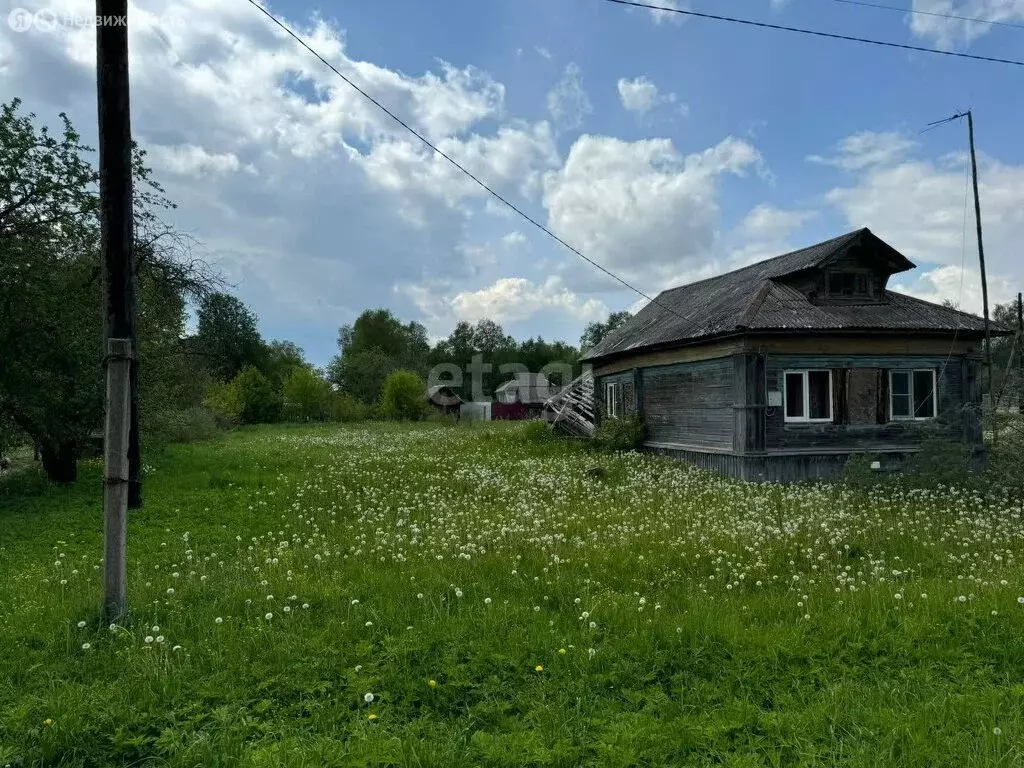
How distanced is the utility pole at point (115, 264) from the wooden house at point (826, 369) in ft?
42.8

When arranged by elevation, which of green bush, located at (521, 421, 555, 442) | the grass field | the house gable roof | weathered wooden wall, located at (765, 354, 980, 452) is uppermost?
the house gable roof

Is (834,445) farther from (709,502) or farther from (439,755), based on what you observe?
(439,755)

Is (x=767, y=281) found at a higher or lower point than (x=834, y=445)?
higher

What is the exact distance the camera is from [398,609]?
20.0ft

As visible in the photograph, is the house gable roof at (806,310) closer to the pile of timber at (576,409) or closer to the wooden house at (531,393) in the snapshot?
the pile of timber at (576,409)

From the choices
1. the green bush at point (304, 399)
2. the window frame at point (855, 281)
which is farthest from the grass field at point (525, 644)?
the green bush at point (304, 399)

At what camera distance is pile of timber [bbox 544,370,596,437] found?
2750 centimetres

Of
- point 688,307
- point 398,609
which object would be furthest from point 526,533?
point 688,307

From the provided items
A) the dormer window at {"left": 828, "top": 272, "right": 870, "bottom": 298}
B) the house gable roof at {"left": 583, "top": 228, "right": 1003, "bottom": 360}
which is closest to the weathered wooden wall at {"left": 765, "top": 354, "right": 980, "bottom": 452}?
the house gable roof at {"left": 583, "top": 228, "right": 1003, "bottom": 360}

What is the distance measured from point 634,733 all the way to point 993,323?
1892 centimetres

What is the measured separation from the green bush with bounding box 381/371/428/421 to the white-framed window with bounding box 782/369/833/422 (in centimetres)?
4650

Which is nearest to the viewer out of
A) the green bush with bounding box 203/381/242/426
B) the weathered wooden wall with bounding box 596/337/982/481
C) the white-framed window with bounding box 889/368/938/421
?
the weathered wooden wall with bounding box 596/337/982/481

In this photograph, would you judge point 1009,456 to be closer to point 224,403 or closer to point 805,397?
point 805,397

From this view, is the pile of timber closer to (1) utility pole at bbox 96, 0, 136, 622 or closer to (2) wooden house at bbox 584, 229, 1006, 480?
(2) wooden house at bbox 584, 229, 1006, 480
